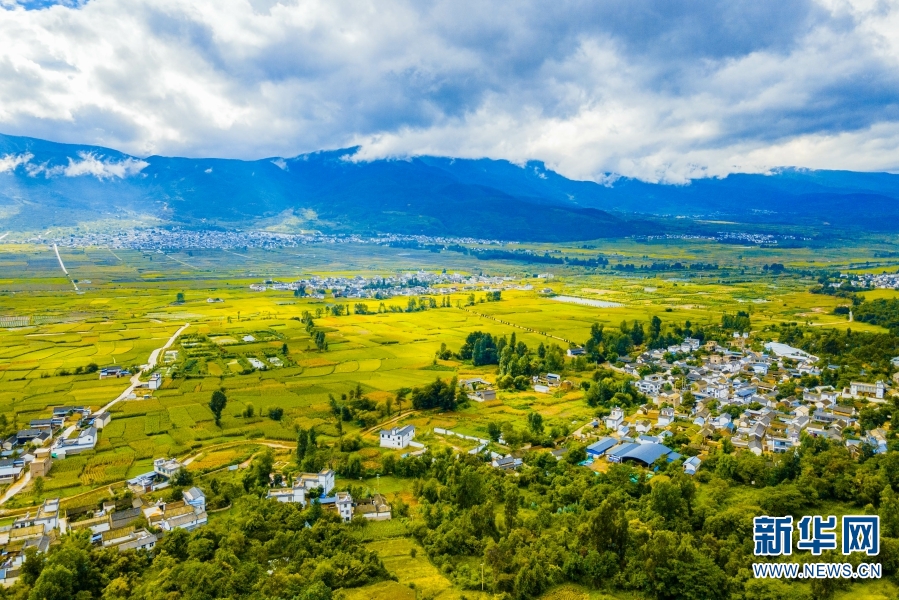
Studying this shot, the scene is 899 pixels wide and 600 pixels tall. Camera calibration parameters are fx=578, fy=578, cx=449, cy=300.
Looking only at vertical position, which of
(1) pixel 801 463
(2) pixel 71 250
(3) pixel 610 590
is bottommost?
(3) pixel 610 590

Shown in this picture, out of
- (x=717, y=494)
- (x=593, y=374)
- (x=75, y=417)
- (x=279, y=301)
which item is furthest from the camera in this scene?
(x=279, y=301)

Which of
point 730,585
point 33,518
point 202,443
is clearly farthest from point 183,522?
point 730,585

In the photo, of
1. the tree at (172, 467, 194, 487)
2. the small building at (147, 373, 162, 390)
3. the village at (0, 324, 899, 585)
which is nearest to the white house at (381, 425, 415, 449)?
the village at (0, 324, 899, 585)

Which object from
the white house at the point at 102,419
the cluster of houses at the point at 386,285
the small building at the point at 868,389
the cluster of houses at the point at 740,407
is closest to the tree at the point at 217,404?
the white house at the point at 102,419

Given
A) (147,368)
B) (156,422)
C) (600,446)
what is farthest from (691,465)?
(147,368)

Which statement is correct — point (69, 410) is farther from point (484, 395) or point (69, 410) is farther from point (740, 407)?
point (740, 407)

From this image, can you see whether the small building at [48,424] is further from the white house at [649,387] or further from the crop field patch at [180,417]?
the white house at [649,387]

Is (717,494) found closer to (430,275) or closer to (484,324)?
(484,324)
